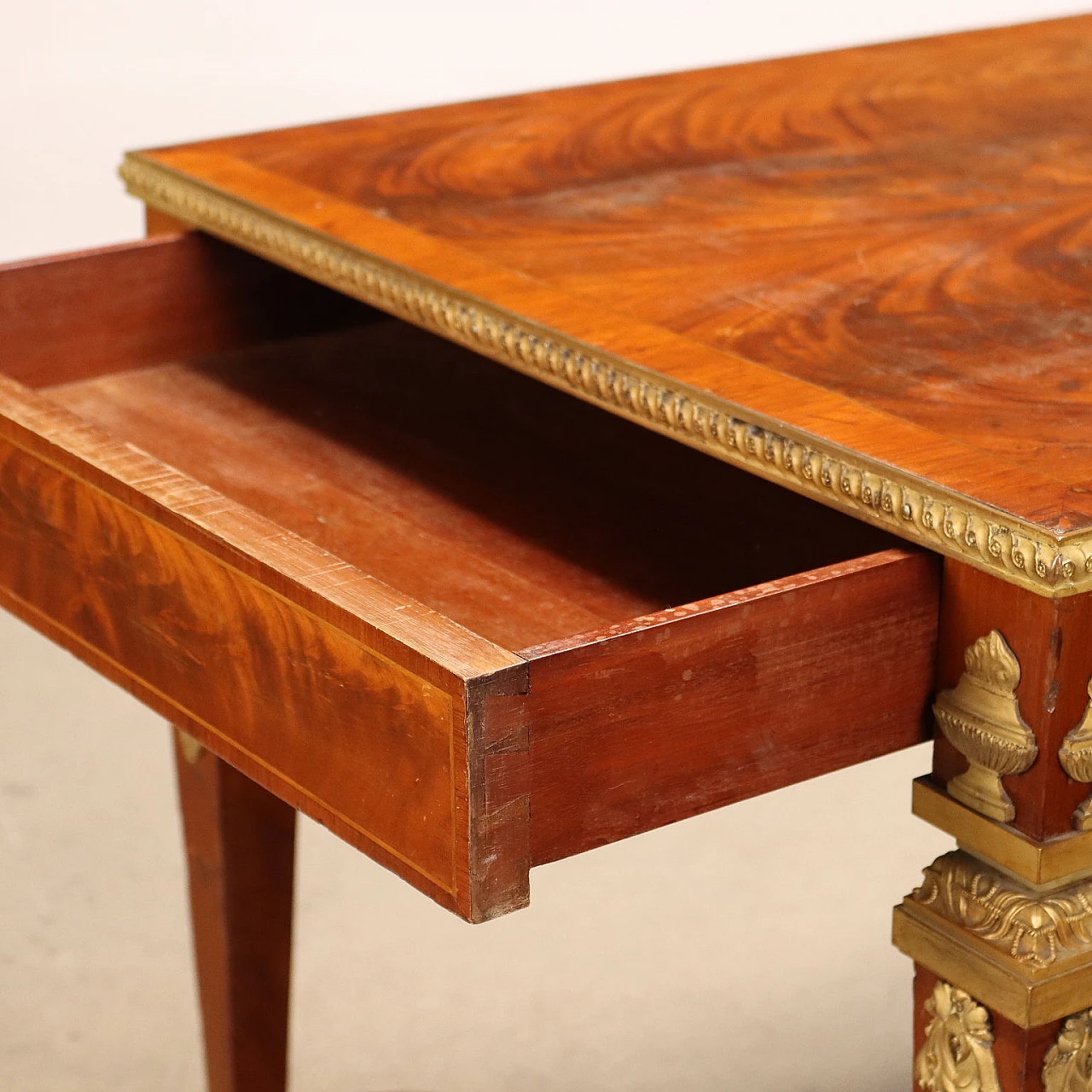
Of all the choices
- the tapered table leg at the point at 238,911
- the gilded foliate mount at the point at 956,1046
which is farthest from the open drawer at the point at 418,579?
the tapered table leg at the point at 238,911

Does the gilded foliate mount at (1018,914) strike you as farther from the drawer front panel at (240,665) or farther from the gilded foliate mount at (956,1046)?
the drawer front panel at (240,665)

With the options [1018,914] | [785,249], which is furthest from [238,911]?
[1018,914]

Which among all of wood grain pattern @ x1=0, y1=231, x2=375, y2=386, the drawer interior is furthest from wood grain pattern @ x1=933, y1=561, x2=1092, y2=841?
wood grain pattern @ x1=0, y1=231, x2=375, y2=386

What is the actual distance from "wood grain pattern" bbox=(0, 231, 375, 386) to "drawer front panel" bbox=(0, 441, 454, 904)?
251 mm

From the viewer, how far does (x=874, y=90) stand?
151cm

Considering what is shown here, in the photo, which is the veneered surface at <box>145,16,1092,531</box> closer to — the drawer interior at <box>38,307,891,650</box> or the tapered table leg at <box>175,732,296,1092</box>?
the drawer interior at <box>38,307,891,650</box>

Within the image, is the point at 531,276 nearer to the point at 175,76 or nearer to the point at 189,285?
the point at 189,285

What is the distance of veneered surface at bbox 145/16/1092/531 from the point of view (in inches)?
36.0

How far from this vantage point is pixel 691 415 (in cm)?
93

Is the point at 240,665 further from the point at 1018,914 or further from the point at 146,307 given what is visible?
the point at 146,307

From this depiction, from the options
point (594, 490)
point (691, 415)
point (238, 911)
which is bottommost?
point (238, 911)

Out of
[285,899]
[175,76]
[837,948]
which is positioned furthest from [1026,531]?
[175,76]

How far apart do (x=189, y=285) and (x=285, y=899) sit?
42 cm

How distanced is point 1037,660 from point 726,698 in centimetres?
12
